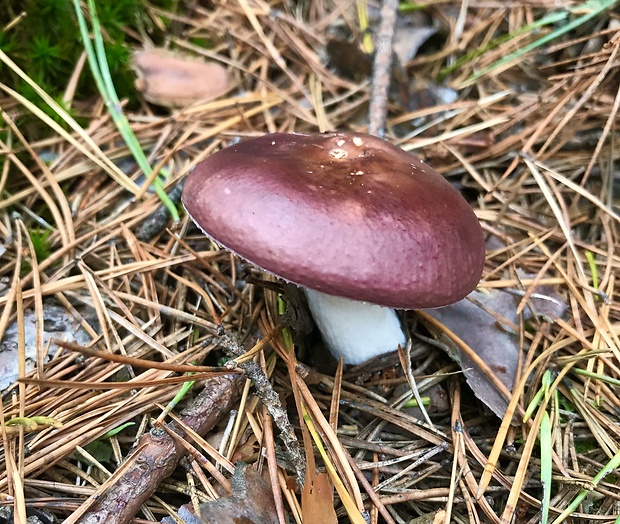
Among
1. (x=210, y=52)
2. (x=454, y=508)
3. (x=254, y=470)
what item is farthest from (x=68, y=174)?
(x=454, y=508)

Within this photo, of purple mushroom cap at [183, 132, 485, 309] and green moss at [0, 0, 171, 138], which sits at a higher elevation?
green moss at [0, 0, 171, 138]

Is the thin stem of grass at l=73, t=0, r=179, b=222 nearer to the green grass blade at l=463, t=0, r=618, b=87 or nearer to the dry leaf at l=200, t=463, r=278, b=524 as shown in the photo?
the dry leaf at l=200, t=463, r=278, b=524

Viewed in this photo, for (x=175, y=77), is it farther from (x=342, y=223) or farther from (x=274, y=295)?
(x=342, y=223)

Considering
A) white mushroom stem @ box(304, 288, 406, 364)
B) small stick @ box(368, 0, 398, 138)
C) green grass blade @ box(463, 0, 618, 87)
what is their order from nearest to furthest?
white mushroom stem @ box(304, 288, 406, 364) < small stick @ box(368, 0, 398, 138) < green grass blade @ box(463, 0, 618, 87)

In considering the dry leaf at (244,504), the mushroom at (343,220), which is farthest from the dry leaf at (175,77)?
the dry leaf at (244,504)

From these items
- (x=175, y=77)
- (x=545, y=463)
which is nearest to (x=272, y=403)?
(x=545, y=463)

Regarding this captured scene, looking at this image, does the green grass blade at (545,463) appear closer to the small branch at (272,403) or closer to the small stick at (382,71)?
the small branch at (272,403)

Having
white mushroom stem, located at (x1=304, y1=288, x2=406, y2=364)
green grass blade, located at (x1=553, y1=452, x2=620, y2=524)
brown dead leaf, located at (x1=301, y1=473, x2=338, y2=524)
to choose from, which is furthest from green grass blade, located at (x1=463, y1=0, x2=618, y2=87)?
brown dead leaf, located at (x1=301, y1=473, x2=338, y2=524)
